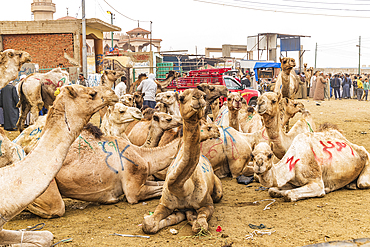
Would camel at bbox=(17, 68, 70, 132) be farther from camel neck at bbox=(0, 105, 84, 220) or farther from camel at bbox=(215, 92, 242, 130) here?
camel neck at bbox=(0, 105, 84, 220)

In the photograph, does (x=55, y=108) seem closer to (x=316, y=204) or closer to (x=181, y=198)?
(x=181, y=198)

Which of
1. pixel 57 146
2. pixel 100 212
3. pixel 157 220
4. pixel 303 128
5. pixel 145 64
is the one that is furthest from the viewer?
pixel 145 64

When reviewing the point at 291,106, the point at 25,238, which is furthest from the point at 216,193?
the point at 291,106

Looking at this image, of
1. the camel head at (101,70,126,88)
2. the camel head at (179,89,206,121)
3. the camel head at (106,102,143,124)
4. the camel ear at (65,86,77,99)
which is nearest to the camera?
the camel ear at (65,86,77,99)

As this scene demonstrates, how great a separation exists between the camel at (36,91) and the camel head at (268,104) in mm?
7333

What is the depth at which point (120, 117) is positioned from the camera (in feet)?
25.4

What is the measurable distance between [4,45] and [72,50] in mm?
4403

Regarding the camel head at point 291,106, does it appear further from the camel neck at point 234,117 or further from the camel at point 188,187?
the camel at point 188,187

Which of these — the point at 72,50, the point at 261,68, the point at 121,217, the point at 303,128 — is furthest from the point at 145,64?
the point at 121,217

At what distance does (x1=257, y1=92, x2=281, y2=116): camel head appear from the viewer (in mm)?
6055

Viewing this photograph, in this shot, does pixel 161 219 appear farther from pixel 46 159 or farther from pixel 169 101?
pixel 169 101

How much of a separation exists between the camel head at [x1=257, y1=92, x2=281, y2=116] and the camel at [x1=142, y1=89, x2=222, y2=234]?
1.39 meters

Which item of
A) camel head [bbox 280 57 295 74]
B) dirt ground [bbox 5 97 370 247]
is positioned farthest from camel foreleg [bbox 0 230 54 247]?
camel head [bbox 280 57 295 74]

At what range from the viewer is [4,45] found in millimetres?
23672
